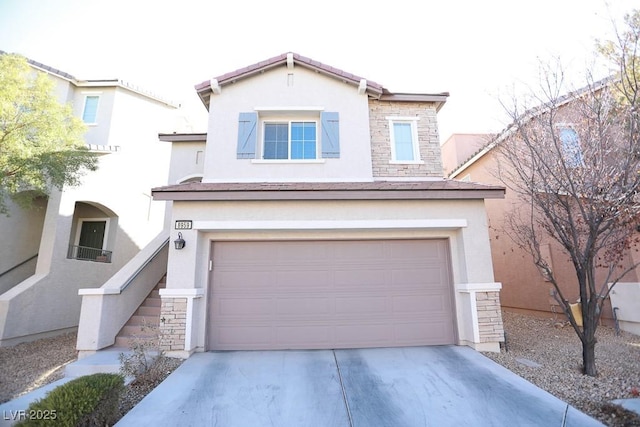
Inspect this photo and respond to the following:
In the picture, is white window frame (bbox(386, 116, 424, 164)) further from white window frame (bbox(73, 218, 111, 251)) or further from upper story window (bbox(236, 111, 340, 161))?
white window frame (bbox(73, 218, 111, 251))

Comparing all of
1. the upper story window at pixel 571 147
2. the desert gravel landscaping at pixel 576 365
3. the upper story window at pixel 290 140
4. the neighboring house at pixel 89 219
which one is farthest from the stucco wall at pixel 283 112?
the desert gravel landscaping at pixel 576 365

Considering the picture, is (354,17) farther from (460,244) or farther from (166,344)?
(166,344)

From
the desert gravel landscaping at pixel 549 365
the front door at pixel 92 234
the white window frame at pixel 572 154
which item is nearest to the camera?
the desert gravel landscaping at pixel 549 365

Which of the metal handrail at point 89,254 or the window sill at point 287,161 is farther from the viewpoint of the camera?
the metal handrail at point 89,254

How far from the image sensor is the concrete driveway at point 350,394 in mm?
4302

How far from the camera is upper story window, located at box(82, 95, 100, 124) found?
42.5 feet

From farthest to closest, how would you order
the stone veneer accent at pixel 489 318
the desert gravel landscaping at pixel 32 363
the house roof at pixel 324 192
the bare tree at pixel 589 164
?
the house roof at pixel 324 192 < the stone veneer accent at pixel 489 318 < the desert gravel landscaping at pixel 32 363 < the bare tree at pixel 589 164

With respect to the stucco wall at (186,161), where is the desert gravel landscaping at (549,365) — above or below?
below

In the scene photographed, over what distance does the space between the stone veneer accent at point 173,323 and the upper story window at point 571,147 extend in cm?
850

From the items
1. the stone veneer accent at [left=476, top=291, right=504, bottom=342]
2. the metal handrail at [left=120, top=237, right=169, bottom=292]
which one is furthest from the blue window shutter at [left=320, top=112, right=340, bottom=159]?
the metal handrail at [left=120, top=237, right=169, bottom=292]

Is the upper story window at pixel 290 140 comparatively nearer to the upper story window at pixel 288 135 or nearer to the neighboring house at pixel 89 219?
the upper story window at pixel 288 135

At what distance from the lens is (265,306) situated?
739cm

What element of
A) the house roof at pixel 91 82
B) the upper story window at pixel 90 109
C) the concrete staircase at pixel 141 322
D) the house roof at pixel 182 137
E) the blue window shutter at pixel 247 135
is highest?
the house roof at pixel 91 82

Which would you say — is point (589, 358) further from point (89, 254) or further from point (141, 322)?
point (89, 254)
